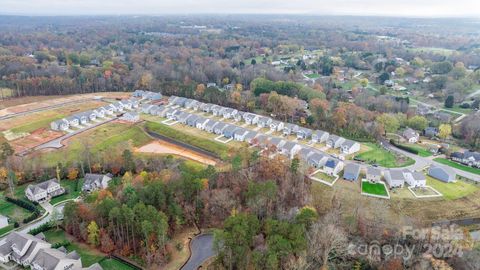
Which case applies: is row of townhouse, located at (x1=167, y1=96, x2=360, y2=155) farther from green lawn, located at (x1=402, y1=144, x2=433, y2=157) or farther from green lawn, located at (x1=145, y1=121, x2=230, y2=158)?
green lawn, located at (x1=145, y1=121, x2=230, y2=158)

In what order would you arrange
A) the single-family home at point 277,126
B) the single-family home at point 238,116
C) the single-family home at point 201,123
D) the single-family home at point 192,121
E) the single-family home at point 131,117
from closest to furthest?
the single-family home at point 277,126, the single-family home at point 201,123, the single-family home at point 192,121, the single-family home at point 131,117, the single-family home at point 238,116

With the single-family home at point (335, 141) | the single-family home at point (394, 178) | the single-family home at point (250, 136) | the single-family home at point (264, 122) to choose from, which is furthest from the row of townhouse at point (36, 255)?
the single-family home at point (264, 122)

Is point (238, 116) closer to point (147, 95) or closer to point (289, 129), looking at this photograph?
point (289, 129)

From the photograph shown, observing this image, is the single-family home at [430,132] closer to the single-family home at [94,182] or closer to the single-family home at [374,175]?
the single-family home at [374,175]

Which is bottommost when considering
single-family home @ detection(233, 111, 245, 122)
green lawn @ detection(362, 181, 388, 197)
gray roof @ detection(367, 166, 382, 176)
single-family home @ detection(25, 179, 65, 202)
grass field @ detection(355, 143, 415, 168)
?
single-family home @ detection(25, 179, 65, 202)

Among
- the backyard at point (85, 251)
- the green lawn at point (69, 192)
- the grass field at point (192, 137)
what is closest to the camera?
the backyard at point (85, 251)

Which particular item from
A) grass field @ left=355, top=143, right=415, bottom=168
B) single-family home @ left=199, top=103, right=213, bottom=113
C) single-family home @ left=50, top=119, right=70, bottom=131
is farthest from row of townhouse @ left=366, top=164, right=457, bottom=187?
single-family home @ left=50, top=119, right=70, bottom=131

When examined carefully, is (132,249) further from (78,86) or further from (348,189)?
(78,86)
